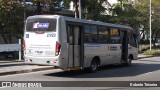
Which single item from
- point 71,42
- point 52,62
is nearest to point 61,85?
point 52,62

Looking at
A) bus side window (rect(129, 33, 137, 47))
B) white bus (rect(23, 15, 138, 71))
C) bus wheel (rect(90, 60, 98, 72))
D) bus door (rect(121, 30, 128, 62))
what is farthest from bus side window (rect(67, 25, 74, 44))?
bus side window (rect(129, 33, 137, 47))

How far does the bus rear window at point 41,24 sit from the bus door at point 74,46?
96 cm

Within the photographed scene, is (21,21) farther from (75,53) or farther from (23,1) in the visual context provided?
(75,53)

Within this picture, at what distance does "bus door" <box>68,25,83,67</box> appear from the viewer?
18.3 meters

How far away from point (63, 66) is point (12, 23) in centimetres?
1702

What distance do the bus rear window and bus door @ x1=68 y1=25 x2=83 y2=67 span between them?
96 cm

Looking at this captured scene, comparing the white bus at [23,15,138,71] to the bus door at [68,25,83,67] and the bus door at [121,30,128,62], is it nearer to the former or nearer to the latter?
the bus door at [68,25,83,67]

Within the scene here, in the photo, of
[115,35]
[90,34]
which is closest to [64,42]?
Result: [90,34]

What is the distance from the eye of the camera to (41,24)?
18172 millimetres

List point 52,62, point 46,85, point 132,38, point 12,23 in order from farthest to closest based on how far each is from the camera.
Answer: point 12,23 → point 132,38 → point 52,62 → point 46,85

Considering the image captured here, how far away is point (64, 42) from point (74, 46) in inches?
39.8

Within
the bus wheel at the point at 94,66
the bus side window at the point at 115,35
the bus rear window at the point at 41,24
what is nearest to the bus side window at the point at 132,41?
the bus side window at the point at 115,35

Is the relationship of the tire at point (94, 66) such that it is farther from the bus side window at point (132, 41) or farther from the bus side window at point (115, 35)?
the bus side window at point (132, 41)

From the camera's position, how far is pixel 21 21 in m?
34.5
